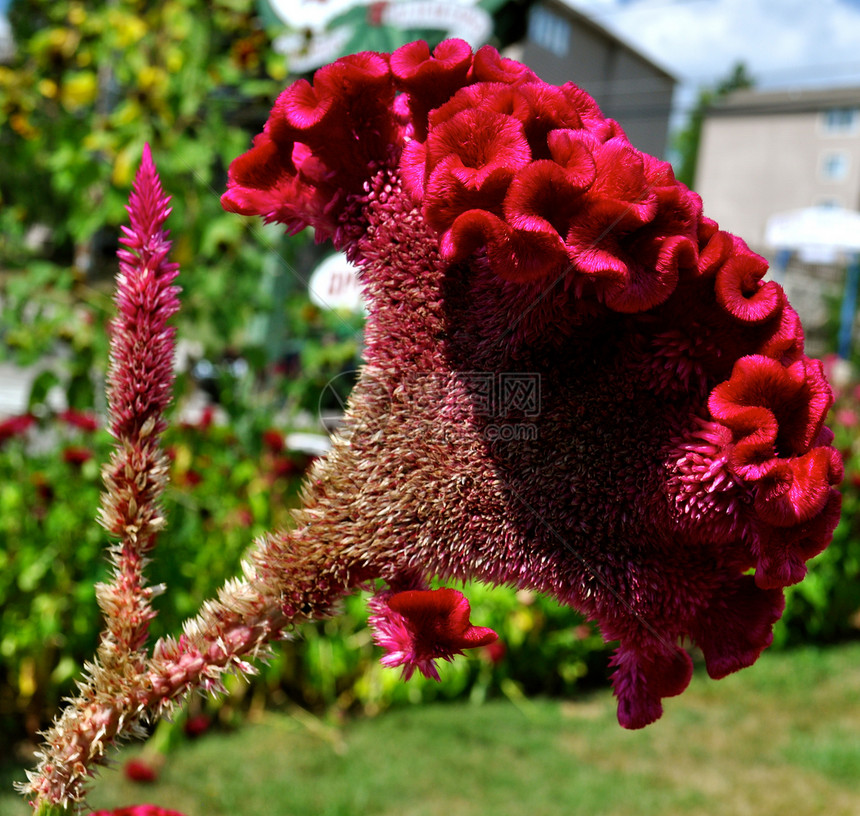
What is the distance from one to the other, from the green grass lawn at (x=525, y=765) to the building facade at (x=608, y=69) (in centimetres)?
403

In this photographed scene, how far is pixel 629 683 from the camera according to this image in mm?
767

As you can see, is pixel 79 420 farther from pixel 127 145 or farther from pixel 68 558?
pixel 127 145

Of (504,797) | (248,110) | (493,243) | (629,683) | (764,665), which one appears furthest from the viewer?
(764,665)

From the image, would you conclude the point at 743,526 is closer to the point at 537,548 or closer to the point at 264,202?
the point at 537,548

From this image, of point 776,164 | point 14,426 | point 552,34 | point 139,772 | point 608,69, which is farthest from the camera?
point 776,164

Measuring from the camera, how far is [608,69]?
962cm

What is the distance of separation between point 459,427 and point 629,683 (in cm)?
29

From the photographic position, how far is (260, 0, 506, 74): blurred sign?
3705 millimetres

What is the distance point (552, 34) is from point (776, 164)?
88.8 ft

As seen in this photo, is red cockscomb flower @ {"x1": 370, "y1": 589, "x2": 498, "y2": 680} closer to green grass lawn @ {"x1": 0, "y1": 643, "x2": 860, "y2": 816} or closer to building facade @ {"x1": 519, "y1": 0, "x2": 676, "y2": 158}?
green grass lawn @ {"x1": 0, "y1": 643, "x2": 860, "y2": 816}

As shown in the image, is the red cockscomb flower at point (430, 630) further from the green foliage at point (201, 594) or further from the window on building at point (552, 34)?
the window on building at point (552, 34)

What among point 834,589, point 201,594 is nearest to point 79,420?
point 201,594

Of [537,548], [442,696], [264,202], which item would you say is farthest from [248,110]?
[537,548]

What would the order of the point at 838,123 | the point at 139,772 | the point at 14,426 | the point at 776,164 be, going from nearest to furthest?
1. the point at 139,772
2. the point at 14,426
3. the point at 776,164
4. the point at 838,123
